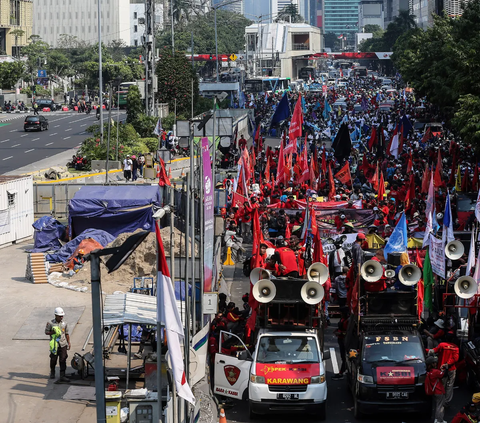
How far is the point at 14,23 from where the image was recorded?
505 ft

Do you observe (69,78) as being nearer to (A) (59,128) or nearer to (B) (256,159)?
(A) (59,128)

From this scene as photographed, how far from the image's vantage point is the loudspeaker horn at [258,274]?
17094 millimetres

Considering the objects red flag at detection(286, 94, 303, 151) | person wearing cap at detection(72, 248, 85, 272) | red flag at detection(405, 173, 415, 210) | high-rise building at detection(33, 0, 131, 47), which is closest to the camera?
person wearing cap at detection(72, 248, 85, 272)

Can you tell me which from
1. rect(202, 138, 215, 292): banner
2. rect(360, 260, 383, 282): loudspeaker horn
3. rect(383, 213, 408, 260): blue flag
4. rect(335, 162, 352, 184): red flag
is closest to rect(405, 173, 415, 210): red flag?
rect(335, 162, 352, 184): red flag

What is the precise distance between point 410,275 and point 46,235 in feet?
52.4

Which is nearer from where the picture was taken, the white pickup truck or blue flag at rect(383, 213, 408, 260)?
the white pickup truck

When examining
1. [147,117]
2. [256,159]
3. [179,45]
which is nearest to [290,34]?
[179,45]

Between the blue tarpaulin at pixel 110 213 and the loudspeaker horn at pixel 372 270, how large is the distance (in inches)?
543

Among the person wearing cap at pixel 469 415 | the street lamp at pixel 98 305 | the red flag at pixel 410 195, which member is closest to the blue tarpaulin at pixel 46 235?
the red flag at pixel 410 195

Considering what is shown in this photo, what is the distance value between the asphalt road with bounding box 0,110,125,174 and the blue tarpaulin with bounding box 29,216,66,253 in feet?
68.1

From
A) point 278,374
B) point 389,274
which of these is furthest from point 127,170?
point 278,374

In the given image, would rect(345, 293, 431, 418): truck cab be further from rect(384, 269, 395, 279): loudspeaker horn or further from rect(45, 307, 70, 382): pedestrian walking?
rect(45, 307, 70, 382): pedestrian walking

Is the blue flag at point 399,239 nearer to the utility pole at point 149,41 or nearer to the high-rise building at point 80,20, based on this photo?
the utility pole at point 149,41

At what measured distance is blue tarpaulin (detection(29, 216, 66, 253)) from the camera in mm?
29688
